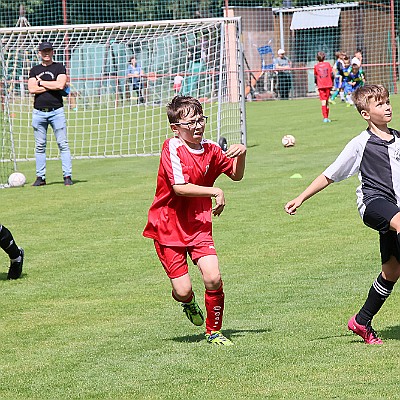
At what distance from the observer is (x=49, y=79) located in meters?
15.2

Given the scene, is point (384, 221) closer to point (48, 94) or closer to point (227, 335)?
point (227, 335)

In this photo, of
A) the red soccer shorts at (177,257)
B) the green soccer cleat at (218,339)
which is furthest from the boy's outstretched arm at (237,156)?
the green soccer cleat at (218,339)

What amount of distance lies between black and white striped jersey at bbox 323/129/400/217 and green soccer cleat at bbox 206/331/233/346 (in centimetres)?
120

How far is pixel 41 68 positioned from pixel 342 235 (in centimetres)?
696

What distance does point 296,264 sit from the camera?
885 cm

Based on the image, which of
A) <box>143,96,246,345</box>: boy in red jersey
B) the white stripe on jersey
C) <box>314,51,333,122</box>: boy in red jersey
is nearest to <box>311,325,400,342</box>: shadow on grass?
<box>143,96,246,345</box>: boy in red jersey

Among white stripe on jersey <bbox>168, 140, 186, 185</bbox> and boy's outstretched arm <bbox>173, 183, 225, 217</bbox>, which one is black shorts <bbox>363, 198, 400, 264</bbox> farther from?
white stripe on jersey <bbox>168, 140, 186, 185</bbox>

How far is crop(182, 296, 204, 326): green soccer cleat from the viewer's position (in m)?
6.50

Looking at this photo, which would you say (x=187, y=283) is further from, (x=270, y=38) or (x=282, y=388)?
(x=270, y=38)

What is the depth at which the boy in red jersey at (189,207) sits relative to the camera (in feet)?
20.5

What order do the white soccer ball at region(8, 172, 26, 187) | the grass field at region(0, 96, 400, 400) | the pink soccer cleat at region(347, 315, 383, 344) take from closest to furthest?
the grass field at region(0, 96, 400, 400)
the pink soccer cleat at region(347, 315, 383, 344)
the white soccer ball at region(8, 172, 26, 187)

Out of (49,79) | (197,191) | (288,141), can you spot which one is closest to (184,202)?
(197,191)

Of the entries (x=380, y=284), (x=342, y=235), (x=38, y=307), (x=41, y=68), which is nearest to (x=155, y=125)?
(x=41, y=68)

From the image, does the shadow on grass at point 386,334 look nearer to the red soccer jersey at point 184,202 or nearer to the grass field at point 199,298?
the grass field at point 199,298
